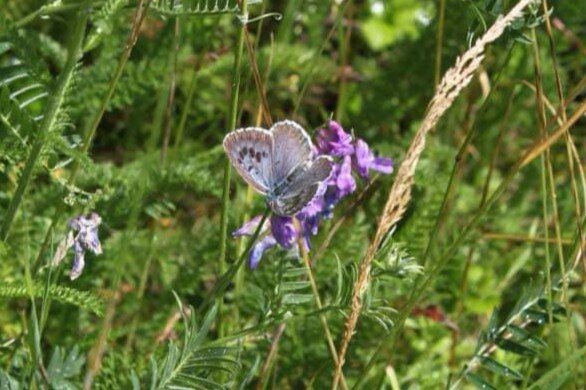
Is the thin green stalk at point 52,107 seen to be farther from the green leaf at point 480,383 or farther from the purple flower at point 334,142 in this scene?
the green leaf at point 480,383

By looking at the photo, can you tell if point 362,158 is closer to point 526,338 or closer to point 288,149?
point 288,149

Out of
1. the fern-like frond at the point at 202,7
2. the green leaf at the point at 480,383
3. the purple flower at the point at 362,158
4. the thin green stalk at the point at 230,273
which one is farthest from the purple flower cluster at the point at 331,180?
the green leaf at the point at 480,383

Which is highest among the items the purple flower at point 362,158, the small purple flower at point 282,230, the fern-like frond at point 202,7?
the fern-like frond at point 202,7

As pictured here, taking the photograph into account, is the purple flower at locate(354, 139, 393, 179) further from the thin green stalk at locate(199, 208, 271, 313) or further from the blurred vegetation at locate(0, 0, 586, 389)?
the thin green stalk at locate(199, 208, 271, 313)

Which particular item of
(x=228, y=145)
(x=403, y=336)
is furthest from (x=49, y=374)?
(x=403, y=336)

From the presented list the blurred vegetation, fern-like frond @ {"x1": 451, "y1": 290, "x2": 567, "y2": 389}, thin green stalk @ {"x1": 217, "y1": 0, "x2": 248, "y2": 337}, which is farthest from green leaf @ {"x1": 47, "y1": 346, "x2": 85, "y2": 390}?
fern-like frond @ {"x1": 451, "y1": 290, "x2": 567, "y2": 389}

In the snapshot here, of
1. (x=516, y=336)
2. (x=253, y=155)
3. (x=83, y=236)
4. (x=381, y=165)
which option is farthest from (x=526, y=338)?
(x=83, y=236)

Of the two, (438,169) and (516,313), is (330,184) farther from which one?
(438,169)
